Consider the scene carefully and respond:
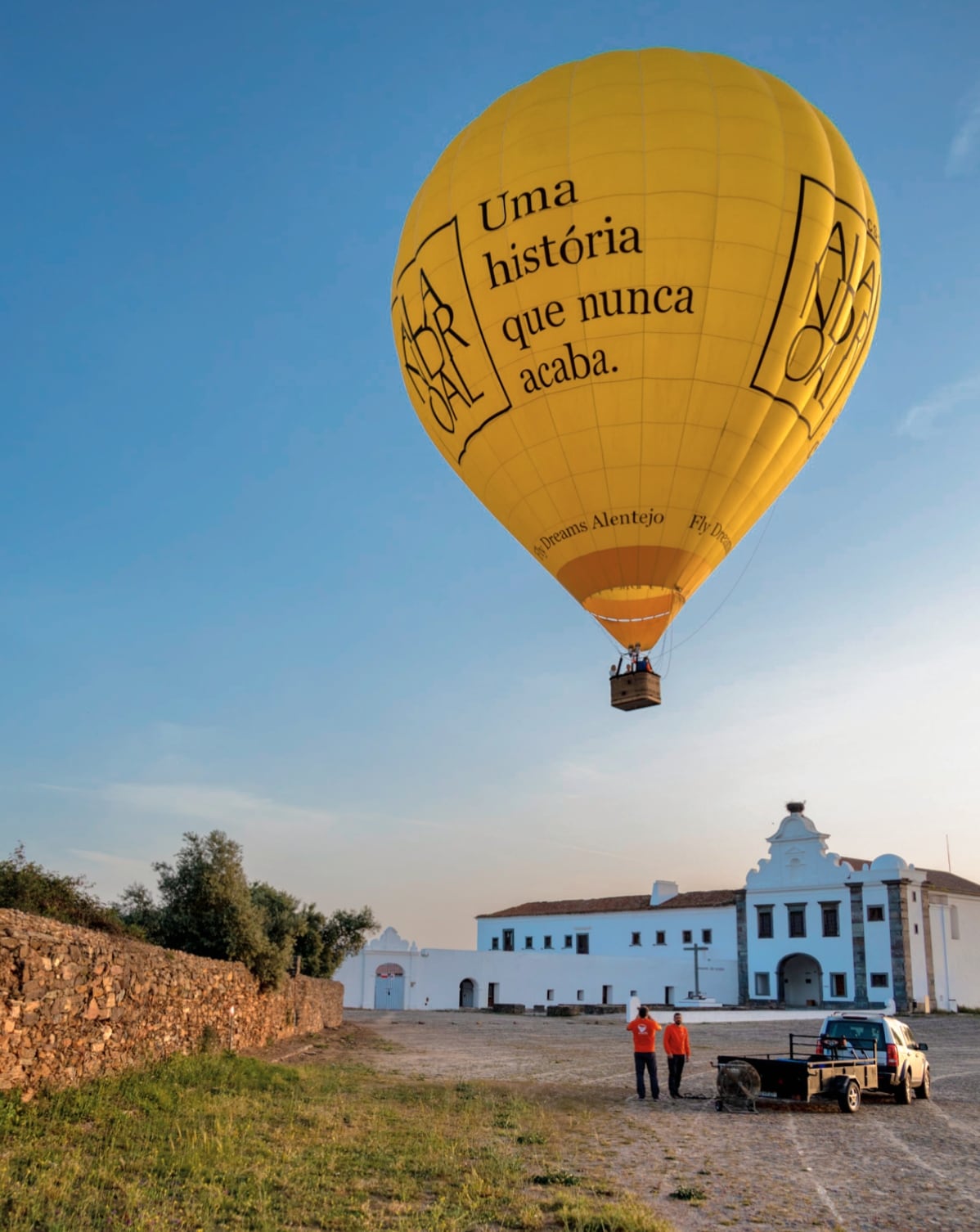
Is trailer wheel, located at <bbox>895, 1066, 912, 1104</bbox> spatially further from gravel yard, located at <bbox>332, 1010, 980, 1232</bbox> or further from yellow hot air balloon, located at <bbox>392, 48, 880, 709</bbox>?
yellow hot air balloon, located at <bbox>392, 48, 880, 709</bbox>

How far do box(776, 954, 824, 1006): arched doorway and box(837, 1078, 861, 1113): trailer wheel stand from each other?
138 feet

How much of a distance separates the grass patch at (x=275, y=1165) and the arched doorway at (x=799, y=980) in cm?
4543

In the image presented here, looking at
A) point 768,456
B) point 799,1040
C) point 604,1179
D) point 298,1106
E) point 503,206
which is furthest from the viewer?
point 799,1040

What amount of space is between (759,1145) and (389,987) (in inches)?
1983

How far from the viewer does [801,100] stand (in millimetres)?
15500

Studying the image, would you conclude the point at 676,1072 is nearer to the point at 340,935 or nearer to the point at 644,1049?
the point at 644,1049

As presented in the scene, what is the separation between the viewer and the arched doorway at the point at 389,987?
189 feet

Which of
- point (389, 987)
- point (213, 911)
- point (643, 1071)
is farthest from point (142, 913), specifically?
point (389, 987)

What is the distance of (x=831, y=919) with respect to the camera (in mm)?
52156

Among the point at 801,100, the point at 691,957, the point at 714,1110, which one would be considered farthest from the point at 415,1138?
the point at 691,957

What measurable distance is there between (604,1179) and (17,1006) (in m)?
6.03

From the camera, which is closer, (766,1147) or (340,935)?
(766,1147)

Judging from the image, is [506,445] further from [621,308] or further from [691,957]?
[691,957]

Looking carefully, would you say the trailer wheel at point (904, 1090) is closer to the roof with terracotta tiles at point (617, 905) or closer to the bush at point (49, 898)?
the bush at point (49, 898)
